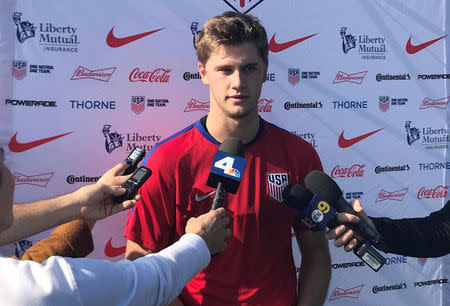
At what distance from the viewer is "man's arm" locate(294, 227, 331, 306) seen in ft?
6.07

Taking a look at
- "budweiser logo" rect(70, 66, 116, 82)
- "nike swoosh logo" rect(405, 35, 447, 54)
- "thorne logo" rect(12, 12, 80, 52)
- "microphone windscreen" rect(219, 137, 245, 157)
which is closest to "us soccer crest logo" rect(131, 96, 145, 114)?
"budweiser logo" rect(70, 66, 116, 82)

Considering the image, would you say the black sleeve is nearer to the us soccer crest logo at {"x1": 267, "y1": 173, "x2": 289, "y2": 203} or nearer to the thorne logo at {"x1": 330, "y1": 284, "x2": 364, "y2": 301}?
the us soccer crest logo at {"x1": 267, "y1": 173, "x2": 289, "y2": 203}

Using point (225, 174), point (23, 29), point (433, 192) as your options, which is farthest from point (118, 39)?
point (433, 192)

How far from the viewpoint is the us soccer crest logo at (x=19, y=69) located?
2.06m

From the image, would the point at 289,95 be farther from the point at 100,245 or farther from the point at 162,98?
the point at 100,245

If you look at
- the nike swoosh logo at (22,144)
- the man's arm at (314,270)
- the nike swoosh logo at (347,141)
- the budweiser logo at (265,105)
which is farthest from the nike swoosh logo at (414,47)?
the nike swoosh logo at (22,144)

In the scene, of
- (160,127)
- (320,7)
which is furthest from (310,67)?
(160,127)

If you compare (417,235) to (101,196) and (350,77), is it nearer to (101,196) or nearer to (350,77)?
(350,77)

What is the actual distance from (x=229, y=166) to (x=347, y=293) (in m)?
1.79

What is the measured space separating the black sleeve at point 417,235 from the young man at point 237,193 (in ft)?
1.24

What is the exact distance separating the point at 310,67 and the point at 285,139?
826 millimetres

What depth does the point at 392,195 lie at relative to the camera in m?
2.75

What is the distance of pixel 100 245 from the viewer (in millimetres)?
2244

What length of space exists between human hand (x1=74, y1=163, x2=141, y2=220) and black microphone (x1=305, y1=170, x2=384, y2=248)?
0.75 meters
